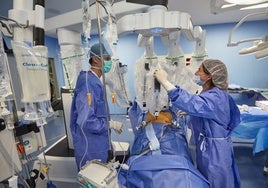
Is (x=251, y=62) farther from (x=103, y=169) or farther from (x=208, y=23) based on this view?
(x=103, y=169)

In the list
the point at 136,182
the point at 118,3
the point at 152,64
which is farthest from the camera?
the point at 152,64

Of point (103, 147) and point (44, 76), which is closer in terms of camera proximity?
point (44, 76)

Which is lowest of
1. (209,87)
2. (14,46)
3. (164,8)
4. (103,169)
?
(103,169)

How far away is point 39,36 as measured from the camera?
905mm

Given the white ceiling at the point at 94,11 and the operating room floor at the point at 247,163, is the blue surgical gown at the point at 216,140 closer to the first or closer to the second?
the white ceiling at the point at 94,11

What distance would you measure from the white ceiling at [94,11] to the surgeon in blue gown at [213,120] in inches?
19.2

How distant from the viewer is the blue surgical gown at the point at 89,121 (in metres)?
1.40

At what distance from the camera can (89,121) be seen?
55.0 inches

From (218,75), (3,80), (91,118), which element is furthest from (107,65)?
(218,75)

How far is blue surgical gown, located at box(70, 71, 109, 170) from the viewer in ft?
4.60

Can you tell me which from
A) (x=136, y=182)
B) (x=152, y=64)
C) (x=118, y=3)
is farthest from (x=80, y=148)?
(x=118, y=3)

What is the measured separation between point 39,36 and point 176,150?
106 centimetres

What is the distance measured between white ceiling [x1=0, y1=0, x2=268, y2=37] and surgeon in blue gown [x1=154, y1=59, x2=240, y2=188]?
49cm

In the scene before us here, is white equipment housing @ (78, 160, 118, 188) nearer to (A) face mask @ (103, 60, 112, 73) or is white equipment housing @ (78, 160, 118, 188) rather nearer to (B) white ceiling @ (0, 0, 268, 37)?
(A) face mask @ (103, 60, 112, 73)
